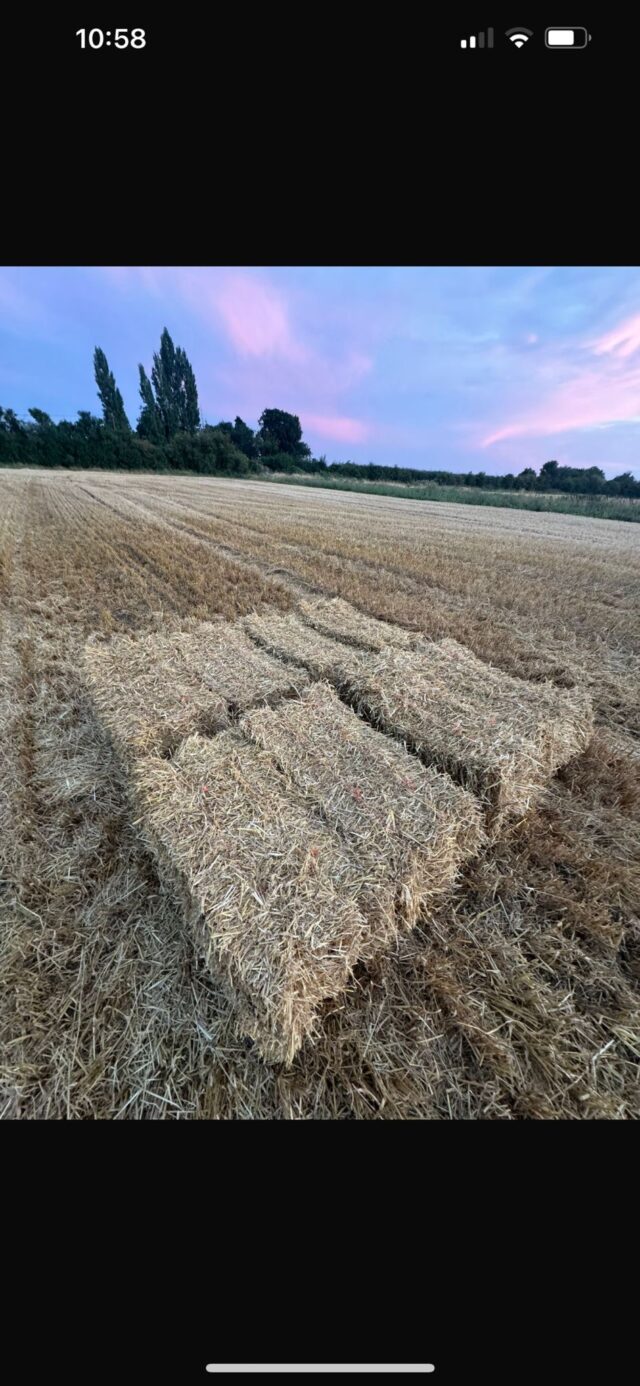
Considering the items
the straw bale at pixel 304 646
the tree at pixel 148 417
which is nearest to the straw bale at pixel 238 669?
the straw bale at pixel 304 646

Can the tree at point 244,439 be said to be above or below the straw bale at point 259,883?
above

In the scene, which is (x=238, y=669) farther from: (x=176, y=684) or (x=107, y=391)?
(x=107, y=391)

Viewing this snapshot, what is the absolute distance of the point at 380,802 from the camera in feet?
6.59

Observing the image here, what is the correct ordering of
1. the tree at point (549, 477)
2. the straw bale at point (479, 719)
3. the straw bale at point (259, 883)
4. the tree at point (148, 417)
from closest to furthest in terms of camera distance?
1. the straw bale at point (259, 883)
2. the straw bale at point (479, 719)
3. the tree at point (549, 477)
4. the tree at point (148, 417)
